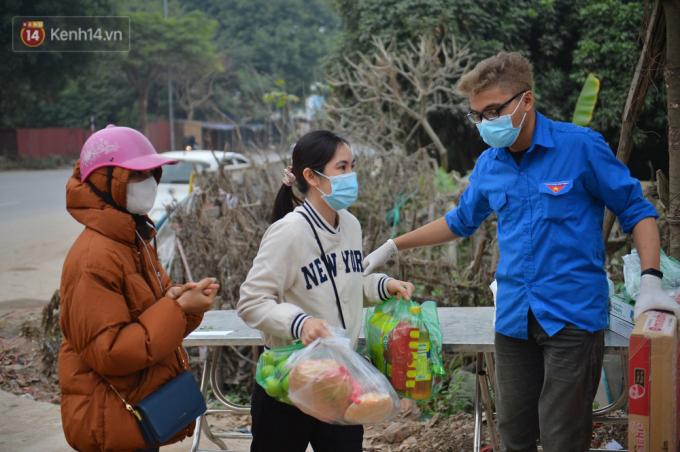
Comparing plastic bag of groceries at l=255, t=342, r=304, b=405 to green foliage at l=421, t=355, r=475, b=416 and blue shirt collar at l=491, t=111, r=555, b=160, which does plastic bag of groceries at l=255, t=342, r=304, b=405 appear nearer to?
blue shirt collar at l=491, t=111, r=555, b=160

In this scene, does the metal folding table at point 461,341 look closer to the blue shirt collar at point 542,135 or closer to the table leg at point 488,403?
the table leg at point 488,403

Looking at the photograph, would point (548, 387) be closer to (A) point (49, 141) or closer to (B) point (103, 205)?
(B) point (103, 205)

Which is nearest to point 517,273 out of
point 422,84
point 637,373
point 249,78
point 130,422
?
point 637,373

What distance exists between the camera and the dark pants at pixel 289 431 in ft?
8.61

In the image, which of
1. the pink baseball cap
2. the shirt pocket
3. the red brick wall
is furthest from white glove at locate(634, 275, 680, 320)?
the red brick wall

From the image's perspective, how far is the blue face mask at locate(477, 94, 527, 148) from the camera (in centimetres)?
259

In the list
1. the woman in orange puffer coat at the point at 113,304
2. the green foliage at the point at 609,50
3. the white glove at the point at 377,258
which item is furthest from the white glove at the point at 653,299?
the green foliage at the point at 609,50

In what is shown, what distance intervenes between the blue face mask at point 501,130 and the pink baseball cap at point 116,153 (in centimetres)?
111

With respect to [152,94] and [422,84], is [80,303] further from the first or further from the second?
[152,94]

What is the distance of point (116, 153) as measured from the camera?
2361mm

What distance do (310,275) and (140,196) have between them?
2.05ft

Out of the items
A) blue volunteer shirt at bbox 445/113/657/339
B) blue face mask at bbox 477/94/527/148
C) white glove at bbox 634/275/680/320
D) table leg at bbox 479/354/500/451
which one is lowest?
table leg at bbox 479/354/500/451

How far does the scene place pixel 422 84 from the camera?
412 inches

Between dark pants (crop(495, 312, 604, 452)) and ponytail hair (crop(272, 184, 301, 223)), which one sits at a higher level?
ponytail hair (crop(272, 184, 301, 223))
